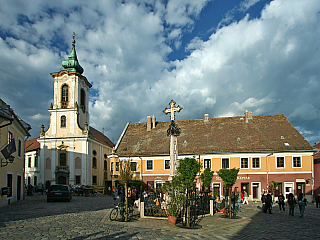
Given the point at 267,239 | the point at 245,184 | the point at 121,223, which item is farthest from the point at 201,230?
the point at 245,184

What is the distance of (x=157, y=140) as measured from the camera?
38.0 meters

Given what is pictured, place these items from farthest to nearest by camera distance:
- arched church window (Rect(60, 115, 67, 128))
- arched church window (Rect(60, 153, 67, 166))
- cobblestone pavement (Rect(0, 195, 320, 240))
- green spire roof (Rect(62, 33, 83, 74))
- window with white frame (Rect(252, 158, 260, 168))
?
green spire roof (Rect(62, 33, 83, 74)) < arched church window (Rect(60, 115, 67, 128)) < arched church window (Rect(60, 153, 67, 166)) < window with white frame (Rect(252, 158, 260, 168)) < cobblestone pavement (Rect(0, 195, 320, 240))

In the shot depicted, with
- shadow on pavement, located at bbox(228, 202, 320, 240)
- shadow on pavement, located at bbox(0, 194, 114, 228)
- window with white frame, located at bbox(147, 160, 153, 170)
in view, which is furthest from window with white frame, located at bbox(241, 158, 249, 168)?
shadow on pavement, located at bbox(228, 202, 320, 240)

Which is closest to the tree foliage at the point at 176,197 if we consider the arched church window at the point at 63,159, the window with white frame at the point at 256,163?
the window with white frame at the point at 256,163

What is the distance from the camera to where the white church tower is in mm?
45781

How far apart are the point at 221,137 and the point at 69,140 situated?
24.8 meters

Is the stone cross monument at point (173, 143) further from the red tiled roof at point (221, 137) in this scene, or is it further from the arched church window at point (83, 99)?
the arched church window at point (83, 99)

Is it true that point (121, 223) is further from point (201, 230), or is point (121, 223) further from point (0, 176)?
point (0, 176)

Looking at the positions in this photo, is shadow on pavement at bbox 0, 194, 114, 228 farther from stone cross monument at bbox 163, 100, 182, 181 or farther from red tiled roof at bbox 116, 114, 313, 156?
red tiled roof at bbox 116, 114, 313, 156

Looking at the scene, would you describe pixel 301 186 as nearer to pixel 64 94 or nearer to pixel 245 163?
pixel 245 163

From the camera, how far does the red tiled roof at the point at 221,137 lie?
33656 mm

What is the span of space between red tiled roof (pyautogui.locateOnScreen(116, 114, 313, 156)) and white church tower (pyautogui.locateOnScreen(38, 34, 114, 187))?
10.5m

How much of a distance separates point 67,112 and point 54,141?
17.0 ft

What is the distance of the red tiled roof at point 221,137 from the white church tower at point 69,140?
34.4ft
